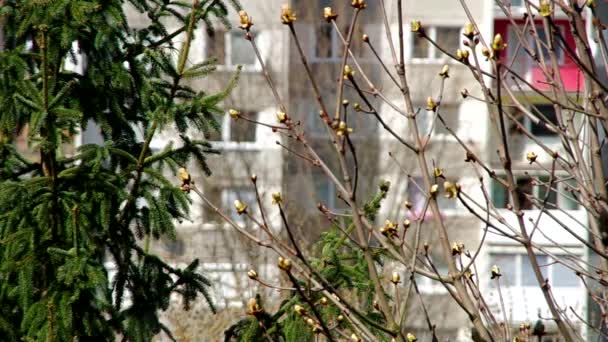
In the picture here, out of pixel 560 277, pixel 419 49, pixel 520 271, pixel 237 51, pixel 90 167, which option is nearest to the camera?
pixel 90 167

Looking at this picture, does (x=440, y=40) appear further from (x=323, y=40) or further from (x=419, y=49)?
(x=323, y=40)

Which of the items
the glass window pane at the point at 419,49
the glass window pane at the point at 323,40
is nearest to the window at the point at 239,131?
the glass window pane at the point at 323,40

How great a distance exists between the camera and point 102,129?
5297mm

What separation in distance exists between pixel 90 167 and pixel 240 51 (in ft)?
87.0

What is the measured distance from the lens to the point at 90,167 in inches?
203

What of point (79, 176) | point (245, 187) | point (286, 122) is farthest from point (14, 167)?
point (245, 187)

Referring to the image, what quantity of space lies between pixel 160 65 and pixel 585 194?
2.40 metres

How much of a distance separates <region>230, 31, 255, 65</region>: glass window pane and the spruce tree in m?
25.6

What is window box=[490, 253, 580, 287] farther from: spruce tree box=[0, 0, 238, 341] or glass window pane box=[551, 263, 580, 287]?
spruce tree box=[0, 0, 238, 341]

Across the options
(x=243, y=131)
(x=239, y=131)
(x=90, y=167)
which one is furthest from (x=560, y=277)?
(x=90, y=167)

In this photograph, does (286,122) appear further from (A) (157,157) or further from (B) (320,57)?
(B) (320,57)

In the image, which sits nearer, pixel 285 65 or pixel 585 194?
pixel 585 194

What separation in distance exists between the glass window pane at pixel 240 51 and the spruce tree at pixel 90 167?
84.0ft

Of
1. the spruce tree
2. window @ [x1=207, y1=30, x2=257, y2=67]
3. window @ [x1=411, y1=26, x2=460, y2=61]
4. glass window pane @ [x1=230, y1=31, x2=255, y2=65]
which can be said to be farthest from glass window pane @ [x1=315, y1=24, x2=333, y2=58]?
the spruce tree
